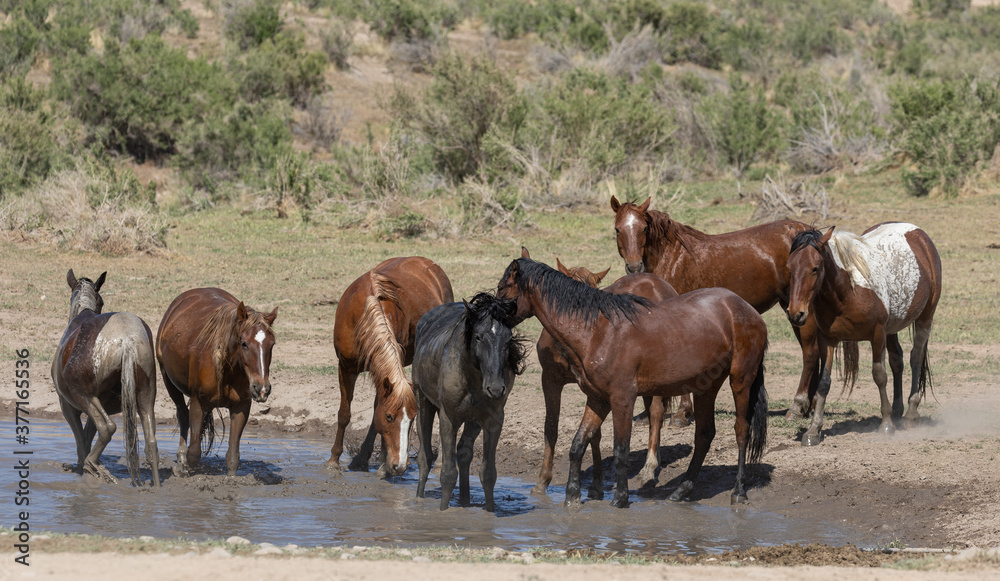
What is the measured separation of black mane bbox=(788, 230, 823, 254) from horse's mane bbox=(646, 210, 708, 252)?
1203 millimetres

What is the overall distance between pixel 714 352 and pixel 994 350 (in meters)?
6.61

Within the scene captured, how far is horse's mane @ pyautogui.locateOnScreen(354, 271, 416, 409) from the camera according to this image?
771 centimetres

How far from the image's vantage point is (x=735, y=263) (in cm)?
973

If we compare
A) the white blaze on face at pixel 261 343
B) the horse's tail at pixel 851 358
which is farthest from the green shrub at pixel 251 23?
the white blaze on face at pixel 261 343

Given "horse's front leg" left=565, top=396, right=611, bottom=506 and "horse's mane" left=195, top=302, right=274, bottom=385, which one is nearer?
"horse's front leg" left=565, top=396, right=611, bottom=506

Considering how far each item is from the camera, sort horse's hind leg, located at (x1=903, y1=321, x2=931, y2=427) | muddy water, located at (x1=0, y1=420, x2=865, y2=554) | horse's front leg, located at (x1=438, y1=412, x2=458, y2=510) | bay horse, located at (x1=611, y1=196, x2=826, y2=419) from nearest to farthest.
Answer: muddy water, located at (x1=0, y1=420, x2=865, y2=554), horse's front leg, located at (x1=438, y1=412, x2=458, y2=510), horse's hind leg, located at (x1=903, y1=321, x2=931, y2=427), bay horse, located at (x1=611, y1=196, x2=826, y2=419)

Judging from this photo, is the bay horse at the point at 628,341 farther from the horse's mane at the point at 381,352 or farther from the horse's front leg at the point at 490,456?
the horse's mane at the point at 381,352

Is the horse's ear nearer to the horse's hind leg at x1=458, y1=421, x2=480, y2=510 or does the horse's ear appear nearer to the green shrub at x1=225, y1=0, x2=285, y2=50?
the horse's hind leg at x1=458, y1=421, x2=480, y2=510

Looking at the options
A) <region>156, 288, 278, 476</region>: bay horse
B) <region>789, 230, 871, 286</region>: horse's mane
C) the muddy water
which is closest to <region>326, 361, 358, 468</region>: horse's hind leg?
the muddy water

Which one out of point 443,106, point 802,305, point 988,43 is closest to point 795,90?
point 443,106

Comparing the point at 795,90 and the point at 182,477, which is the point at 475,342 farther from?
the point at 795,90

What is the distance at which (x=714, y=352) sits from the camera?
7.43 meters

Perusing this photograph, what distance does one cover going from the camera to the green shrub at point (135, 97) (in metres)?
28.0

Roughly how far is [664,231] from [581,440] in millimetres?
2838
